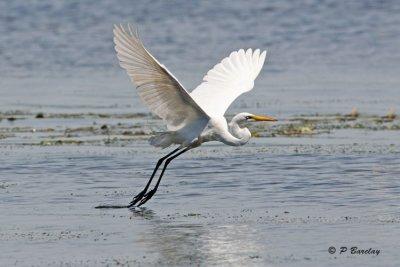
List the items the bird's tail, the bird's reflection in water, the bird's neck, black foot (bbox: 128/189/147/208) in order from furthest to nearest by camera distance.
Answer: the bird's neck, the bird's tail, black foot (bbox: 128/189/147/208), the bird's reflection in water

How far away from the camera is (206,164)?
13938 millimetres

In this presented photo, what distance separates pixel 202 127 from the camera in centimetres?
1183

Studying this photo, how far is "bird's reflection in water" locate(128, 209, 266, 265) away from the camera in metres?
8.95

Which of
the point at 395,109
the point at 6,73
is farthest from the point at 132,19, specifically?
the point at 395,109

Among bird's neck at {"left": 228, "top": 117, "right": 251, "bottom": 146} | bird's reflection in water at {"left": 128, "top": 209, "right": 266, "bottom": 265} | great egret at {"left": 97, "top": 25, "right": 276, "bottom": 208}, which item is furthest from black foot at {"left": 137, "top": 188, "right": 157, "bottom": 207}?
bird's neck at {"left": 228, "top": 117, "right": 251, "bottom": 146}

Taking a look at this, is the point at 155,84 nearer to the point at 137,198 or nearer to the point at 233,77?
the point at 137,198

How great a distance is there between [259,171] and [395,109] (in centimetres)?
590

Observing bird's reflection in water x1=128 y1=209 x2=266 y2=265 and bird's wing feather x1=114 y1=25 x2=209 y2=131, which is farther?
bird's wing feather x1=114 y1=25 x2=209 y2=131

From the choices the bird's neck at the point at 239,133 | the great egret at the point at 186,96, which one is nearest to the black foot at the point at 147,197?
the great egret at the point at 186,96

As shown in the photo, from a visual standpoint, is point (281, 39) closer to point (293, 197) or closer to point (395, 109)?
point (395, 109)

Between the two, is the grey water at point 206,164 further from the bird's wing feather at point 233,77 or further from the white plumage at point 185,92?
the bird's wing feather at point 233,77

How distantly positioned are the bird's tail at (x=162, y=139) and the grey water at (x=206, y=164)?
57cm

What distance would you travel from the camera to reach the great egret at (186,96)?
1060cm

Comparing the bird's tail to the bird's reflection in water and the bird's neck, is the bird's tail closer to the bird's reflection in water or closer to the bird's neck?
the bird's neck
